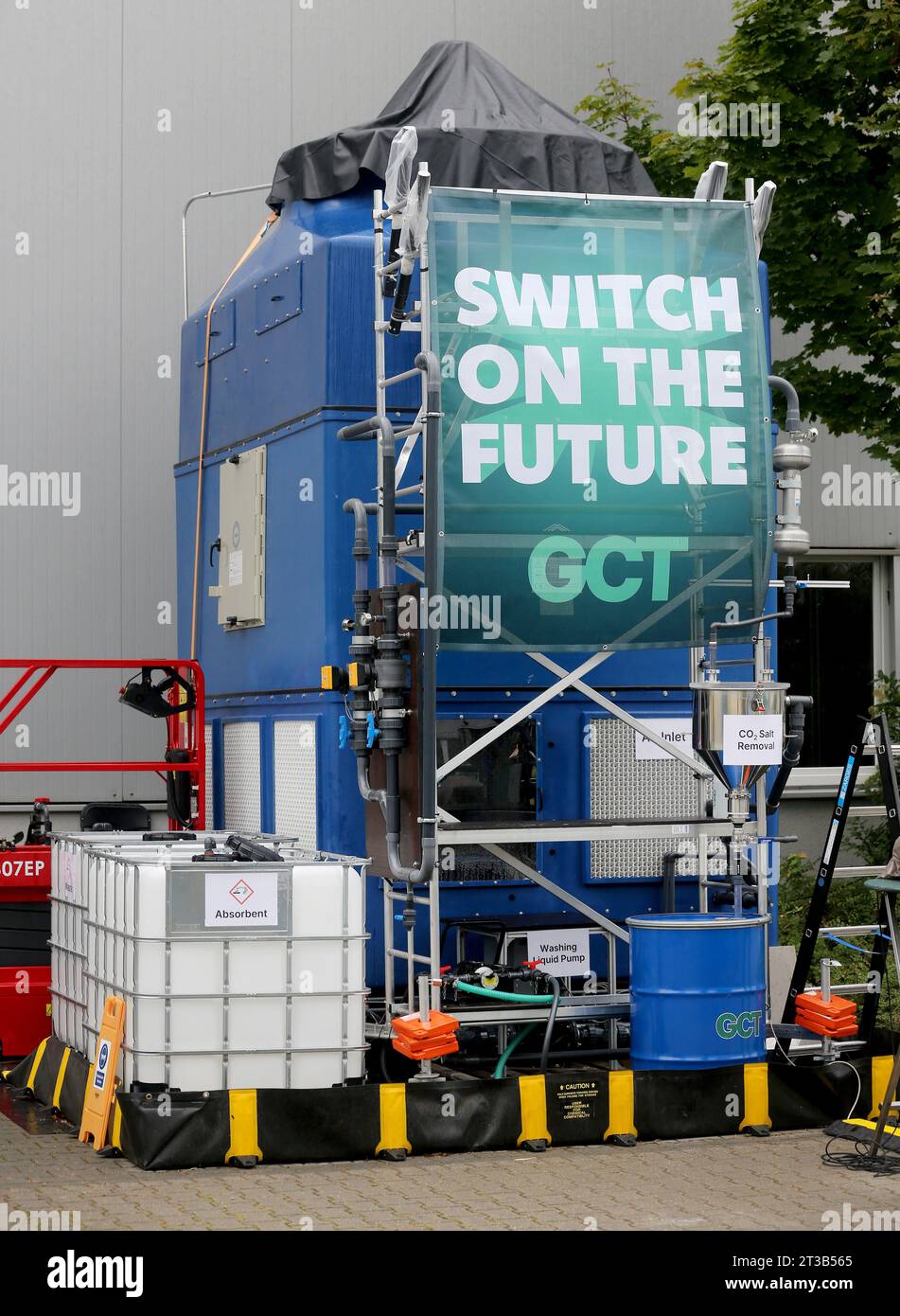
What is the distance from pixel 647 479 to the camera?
10.1 m

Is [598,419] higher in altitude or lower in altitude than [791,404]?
lower

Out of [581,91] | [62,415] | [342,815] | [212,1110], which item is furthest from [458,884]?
[581,91]

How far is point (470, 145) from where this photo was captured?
11.9m

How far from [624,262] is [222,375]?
12.3 feet

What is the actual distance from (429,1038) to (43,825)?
4.37 m

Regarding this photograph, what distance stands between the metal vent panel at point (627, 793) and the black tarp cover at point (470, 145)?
3657 mm

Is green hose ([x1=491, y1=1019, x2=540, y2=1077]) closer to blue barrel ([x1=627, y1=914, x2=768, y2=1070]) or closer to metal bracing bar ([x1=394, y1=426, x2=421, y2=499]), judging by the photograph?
blue barrel ([x1=627, y1=914, x2=768, y2=1070])

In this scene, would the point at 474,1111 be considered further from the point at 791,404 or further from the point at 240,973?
the point at 791,404

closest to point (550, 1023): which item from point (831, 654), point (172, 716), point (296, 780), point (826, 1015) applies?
point (826, 1015)

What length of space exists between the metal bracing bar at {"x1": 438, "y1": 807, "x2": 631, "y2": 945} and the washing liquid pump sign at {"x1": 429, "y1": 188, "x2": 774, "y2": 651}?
1151 millimetres

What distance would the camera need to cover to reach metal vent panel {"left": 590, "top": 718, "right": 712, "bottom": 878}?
11.3 meters

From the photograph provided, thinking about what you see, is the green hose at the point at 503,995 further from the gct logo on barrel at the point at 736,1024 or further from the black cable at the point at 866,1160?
the black cable at the point at 866,1160

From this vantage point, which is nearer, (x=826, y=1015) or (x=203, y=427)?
(x=826, y=1015)

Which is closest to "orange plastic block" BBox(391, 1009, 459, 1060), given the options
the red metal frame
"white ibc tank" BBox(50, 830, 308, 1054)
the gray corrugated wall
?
"white ibc tank" BBox(50, 830, 308, 1054)
